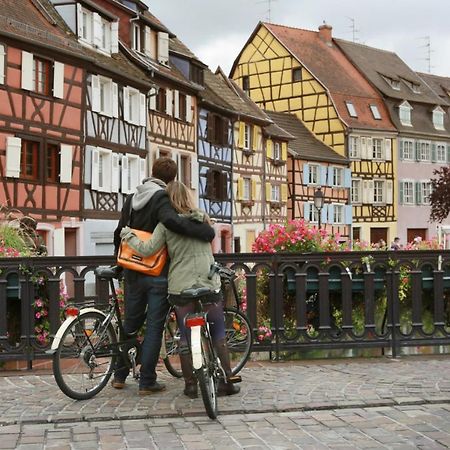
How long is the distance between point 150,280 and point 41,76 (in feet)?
65.0

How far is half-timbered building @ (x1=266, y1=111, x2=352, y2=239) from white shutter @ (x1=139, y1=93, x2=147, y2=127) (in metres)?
17.3

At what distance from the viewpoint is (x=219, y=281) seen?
699cm

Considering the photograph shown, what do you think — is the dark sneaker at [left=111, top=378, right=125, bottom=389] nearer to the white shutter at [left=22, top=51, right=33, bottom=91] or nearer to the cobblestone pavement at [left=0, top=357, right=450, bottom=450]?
the cobblestone pavement at [left=0, top=357, right=450, bottom=450]

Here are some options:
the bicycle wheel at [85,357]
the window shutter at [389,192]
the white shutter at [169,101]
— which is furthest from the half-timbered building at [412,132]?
the bicycle wheel at [85,357]

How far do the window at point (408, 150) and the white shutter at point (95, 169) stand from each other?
3239 centimetres

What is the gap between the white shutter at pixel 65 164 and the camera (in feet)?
86.7

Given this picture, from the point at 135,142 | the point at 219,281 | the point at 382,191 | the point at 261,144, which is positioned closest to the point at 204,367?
the point at 219,281

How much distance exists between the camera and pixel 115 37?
30797mm

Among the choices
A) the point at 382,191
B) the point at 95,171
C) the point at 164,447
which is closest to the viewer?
the point at 164,447

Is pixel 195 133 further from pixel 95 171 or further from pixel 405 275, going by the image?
pixel 405 275

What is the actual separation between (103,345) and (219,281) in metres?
1.05

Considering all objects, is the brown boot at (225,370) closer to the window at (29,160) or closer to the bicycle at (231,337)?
the bicycle at (231,337)

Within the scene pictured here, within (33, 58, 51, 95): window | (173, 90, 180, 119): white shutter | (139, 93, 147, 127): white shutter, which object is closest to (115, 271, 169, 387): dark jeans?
(33, 58, 51, 95): window

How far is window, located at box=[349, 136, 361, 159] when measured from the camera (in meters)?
53.9
